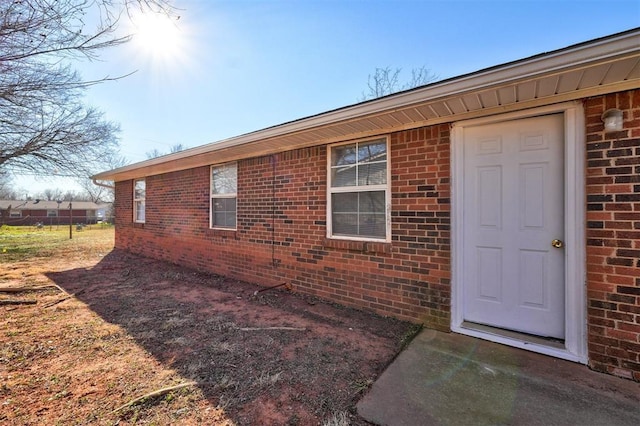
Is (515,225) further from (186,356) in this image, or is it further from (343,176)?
(186,356)

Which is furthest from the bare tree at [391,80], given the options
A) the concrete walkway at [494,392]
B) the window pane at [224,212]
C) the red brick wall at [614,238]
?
the concrete walkway at [494,392]

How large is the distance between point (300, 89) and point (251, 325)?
6381mm

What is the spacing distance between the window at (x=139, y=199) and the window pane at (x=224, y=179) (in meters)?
4.04

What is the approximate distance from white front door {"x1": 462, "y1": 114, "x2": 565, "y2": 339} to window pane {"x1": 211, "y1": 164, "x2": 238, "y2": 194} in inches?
174

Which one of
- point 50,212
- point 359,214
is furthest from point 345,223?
point 50,212

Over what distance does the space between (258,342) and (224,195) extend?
12.5 ft

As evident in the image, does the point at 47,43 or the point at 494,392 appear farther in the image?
the point at 47,43

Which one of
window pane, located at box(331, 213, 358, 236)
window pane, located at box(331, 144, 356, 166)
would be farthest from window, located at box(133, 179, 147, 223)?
window pane, located at box(331, 213, 358, 236)

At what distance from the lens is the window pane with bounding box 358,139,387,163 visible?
3785mm

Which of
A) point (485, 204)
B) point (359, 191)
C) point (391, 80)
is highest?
point (391, 80)

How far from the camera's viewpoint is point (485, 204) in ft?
10.1

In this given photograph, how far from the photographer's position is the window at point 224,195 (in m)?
5.95

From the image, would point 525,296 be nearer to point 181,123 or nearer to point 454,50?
point 454,50

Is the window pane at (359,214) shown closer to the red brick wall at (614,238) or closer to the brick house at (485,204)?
the brick house at (485,204)
